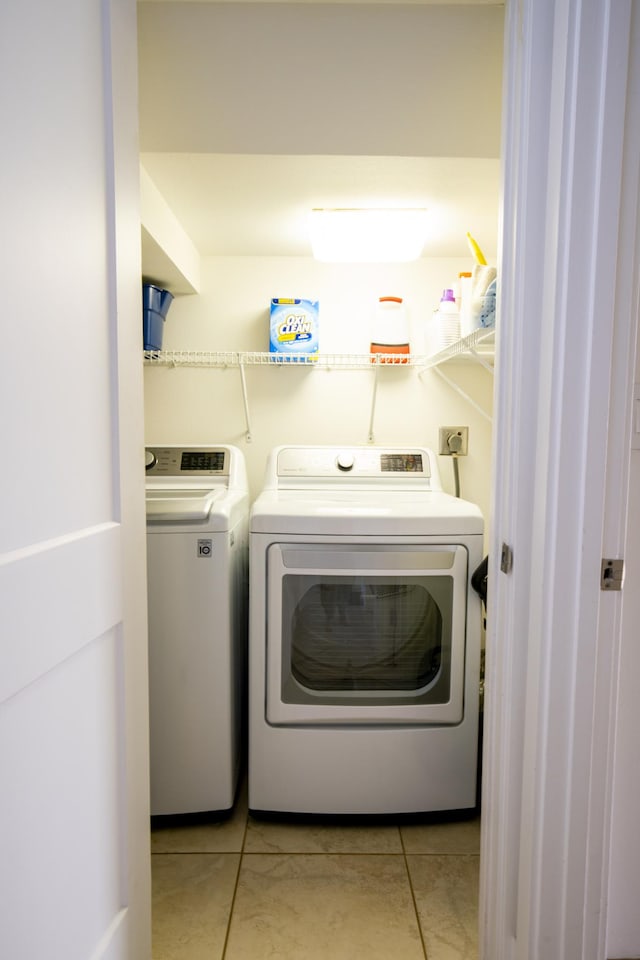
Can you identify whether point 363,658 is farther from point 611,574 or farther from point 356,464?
point 611,574

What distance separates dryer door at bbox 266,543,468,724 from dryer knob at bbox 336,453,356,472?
1.79 feet

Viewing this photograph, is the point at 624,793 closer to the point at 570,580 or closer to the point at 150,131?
the point at 570,580

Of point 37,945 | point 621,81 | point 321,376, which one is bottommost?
point 37,945

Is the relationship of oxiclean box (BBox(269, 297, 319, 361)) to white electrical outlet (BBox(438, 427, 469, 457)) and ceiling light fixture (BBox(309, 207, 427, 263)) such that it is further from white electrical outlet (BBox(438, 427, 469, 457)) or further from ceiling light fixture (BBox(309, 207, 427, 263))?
white electrical outlet (BBox(438, 427, 469, 457))

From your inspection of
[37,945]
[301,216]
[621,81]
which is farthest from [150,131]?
[37,945]

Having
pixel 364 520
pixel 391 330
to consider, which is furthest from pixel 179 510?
pixel 391 330

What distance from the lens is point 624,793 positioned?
965 mm

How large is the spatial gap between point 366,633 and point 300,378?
1137 mm

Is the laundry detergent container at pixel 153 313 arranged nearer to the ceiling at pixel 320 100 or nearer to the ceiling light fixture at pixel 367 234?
the ceiling at pixel 320 100

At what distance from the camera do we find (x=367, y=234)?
6.23 ft

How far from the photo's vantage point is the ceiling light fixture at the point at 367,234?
1.77 meters

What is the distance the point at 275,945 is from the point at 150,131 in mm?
1999

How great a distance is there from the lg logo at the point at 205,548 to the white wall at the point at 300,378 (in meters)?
0.77

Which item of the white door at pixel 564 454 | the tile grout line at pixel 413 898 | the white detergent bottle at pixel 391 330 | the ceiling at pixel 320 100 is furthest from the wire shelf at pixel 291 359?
the tile grout line at pixel 413 898
